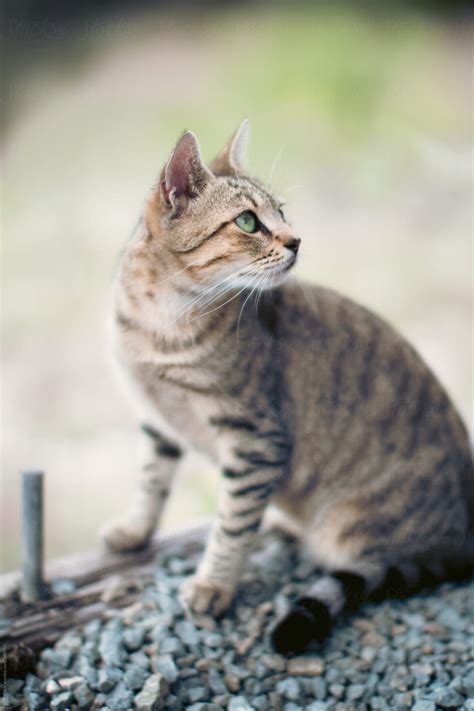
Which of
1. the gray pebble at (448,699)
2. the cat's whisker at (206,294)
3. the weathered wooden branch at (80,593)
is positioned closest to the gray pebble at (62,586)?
the weathered wooden branch at (80,593)

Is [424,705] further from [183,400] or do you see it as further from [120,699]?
[183,400]

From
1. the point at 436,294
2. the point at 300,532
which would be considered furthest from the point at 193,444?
the point at 436,294

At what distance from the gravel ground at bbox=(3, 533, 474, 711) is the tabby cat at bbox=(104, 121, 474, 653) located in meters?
0.05

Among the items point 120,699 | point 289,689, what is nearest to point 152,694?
point 120,699

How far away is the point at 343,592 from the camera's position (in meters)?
1.60

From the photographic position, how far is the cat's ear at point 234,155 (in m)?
1.50

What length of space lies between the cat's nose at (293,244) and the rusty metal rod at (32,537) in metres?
0.69

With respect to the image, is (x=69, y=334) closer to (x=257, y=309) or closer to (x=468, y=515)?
(x=257, y=309)

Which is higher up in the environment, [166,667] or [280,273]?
[280,273]

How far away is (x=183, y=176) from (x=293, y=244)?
0.77 ft

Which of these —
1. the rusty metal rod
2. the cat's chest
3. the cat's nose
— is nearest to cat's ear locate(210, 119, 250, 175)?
the cat's nose

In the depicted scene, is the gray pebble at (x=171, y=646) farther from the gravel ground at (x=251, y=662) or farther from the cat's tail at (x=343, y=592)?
the cat's tail at (x=343, y=592)

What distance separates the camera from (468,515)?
5.99 ft

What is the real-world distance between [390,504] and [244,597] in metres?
0.39
